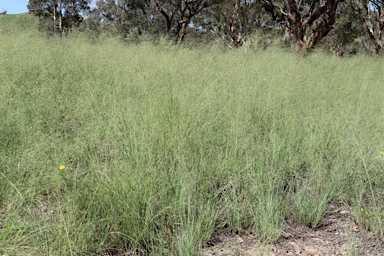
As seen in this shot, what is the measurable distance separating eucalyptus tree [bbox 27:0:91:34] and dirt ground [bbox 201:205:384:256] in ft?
86.2

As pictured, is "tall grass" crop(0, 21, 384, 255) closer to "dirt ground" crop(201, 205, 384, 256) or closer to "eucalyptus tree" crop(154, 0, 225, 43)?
"dirt ground" crop(201, 205, 384, 256)

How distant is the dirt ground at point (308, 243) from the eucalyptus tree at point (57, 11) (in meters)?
26.3

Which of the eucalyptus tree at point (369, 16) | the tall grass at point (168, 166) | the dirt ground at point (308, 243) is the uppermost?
the eucalyptus tree at point (369, 16)

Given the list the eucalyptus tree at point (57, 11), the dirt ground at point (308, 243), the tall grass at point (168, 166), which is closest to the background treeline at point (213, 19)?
the eucalyptus tree at point (57, 11)

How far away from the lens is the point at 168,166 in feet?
6.73

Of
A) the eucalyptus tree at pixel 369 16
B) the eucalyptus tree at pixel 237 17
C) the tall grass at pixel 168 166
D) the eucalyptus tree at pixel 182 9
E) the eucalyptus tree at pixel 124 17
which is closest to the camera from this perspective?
the tall grass at pixel 168 166

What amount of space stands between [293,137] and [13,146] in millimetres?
2145

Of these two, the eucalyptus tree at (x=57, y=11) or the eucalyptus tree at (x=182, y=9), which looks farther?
the eucalyptus tree at (x=57, y=11)

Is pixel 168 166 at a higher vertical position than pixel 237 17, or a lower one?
lower

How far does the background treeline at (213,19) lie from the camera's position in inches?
555

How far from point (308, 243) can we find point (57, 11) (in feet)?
91.8

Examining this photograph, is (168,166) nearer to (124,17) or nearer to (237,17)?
(237,17)

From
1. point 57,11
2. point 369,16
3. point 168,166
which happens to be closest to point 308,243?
point 168,166

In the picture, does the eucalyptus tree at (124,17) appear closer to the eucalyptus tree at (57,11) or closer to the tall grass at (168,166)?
the eucalyptus tree at (57,11)
